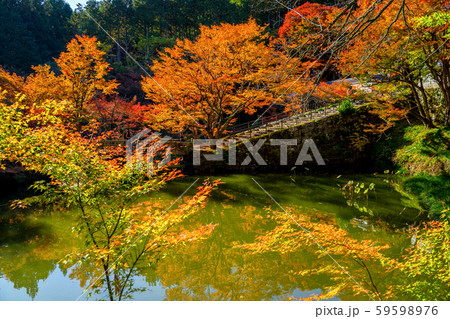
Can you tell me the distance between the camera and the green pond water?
14.9 ft

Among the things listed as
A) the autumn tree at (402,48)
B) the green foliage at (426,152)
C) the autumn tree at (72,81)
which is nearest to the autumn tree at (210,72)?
the autumn tree at (72,81)

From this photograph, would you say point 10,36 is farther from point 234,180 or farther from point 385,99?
point 385,99

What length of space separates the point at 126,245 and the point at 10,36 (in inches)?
1223

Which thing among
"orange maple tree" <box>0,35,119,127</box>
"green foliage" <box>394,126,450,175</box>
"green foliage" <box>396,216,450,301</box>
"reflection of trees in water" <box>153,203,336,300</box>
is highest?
"orange maple tree" <box>0,35,119,127</box>

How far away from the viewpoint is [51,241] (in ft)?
20.9

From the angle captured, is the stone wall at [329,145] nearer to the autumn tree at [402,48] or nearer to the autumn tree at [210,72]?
the autumn tree at [210,72]

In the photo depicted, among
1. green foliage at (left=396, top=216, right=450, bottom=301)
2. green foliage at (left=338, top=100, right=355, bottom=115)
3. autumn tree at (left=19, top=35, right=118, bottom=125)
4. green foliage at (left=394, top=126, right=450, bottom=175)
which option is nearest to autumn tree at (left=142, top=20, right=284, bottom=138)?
autumn tree at (left=19, top=35, right=118, bottom=125)

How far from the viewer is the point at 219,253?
230 inches

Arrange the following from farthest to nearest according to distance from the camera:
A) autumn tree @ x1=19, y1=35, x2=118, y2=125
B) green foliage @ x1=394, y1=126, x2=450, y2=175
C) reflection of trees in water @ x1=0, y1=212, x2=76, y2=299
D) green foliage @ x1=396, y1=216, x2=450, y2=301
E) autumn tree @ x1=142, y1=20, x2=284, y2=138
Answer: autumn tree @ x1=19, y1=35, x2=118, y2=125
autumn tree @ x1=142, y1=20, x2=284, y2=138
green foliage @ x1=394, y1=126, x2=450, y2=175
reflection of trees in water @ x1=0, y1=212, x2=76, y2=299
green foliage @ x1=396, y1=216, x2=450, y2=301

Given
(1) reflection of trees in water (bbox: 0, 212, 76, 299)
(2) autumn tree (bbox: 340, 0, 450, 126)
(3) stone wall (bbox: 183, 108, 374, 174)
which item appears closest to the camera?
(1) reflection of trees in water (bbox: 0, 212, 76, 299)

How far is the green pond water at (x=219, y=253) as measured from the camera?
4547 mm

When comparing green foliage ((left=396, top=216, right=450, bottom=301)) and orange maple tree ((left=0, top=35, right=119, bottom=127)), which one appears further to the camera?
orange maple tree ((left=0, top=35, right=119, bottom=127))

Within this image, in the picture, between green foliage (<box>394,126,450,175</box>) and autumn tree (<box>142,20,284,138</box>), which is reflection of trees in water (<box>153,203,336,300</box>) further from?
green foliage (<box>394,126,450,175</box>)

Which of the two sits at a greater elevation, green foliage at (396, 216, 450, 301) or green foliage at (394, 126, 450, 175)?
green foliage at (394, 126, 450, 175)
